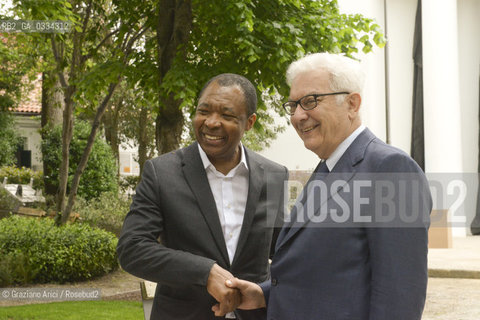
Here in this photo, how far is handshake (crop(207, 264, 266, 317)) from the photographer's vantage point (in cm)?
219

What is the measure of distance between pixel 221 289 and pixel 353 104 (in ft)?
2.74

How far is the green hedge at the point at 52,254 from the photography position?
9.47m

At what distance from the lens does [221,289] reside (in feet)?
7.17

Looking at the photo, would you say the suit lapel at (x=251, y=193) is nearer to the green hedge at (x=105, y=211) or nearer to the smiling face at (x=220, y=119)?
the smiling face at (x=220, y=119)

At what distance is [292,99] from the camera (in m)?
2.07

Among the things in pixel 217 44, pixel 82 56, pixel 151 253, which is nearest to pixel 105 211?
pixel 82 56

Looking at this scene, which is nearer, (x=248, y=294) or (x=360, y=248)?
(x=360, y=248)

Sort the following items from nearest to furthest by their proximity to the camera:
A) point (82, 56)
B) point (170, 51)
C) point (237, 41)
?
point (237, 41)
point (170, 51)
point (82, 56)

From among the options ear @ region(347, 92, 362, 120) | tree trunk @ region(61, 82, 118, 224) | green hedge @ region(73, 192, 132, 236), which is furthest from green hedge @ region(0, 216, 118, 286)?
ear @ region(347, 92, 362, 120)

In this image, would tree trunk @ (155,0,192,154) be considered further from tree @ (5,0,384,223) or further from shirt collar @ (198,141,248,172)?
shirt collar @ (198,141,248,172)

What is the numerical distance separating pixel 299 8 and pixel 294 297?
556 centimetres

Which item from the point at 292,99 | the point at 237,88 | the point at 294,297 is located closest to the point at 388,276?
the point at 294,297

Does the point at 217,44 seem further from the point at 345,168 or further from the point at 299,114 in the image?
the point at 345,168

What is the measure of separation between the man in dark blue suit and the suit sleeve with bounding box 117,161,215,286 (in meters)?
0.34
